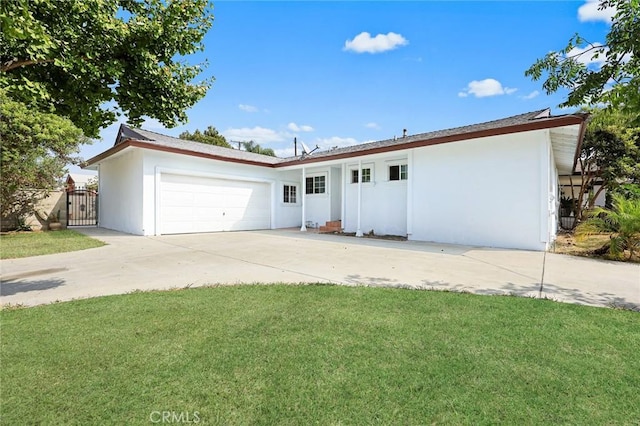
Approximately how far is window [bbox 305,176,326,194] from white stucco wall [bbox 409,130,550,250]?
548 cm

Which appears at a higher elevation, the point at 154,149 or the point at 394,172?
the point at 154,149

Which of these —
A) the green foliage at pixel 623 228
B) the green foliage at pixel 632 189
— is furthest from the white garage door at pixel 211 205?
the green foliage at pixel 632 189

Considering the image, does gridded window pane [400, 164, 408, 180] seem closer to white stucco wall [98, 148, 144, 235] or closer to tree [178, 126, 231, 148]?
white stucco wall [98, 148, 144, 235]

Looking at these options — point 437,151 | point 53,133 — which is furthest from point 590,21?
point 53,133

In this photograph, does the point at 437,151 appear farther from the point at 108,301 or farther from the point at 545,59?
the point at 108,301

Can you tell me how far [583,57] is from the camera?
13.7ft

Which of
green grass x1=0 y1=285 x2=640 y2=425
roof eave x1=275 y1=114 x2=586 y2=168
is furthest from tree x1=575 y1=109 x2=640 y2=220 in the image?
green grass x1=0 y1=285 x2=640 y2=425

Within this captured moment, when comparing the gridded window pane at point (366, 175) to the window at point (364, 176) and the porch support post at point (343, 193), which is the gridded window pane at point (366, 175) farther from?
the porch support post at point (343, 193)

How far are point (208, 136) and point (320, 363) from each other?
120 ft

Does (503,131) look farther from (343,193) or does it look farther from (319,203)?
(319,203)

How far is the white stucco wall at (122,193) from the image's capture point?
12.2 metres

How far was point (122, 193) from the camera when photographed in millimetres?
13734

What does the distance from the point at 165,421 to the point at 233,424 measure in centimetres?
43

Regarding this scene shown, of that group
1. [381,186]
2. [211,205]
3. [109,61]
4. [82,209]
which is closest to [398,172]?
[381,186]
